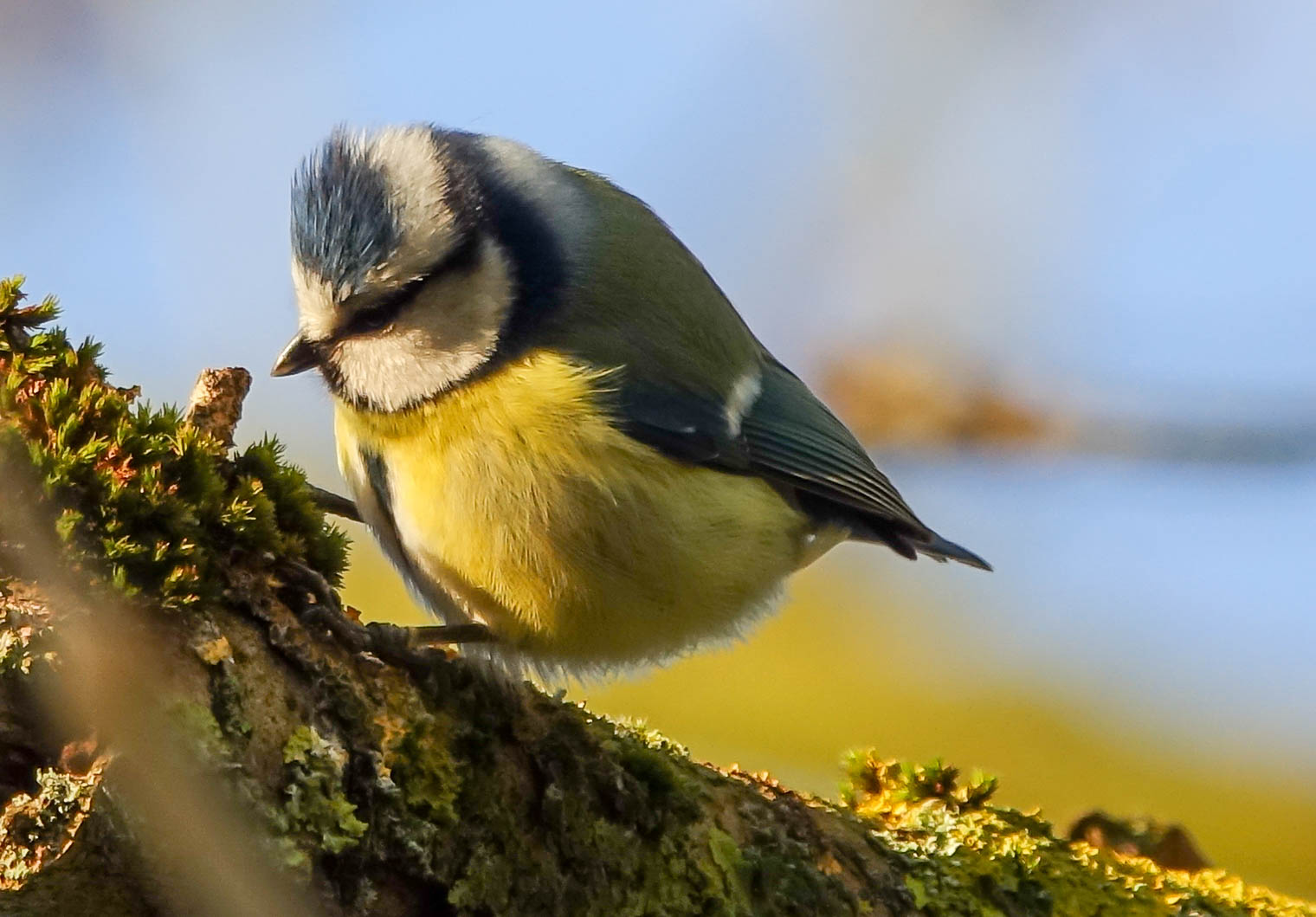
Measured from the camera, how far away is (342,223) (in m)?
1.35

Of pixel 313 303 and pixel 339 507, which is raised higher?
pixel 313 303

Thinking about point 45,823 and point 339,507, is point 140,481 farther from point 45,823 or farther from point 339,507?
point 339,507

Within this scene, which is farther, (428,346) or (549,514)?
(428,346)

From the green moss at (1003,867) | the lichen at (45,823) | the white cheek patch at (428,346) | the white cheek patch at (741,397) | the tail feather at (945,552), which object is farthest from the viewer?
the tail feather at (945,552)

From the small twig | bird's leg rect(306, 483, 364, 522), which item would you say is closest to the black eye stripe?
bird's leg rect(306, 483, 364, 522)

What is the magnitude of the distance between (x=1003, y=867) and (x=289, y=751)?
766 millimetres

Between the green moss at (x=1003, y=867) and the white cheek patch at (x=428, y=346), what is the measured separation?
64cm

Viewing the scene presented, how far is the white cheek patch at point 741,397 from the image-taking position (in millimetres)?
1535

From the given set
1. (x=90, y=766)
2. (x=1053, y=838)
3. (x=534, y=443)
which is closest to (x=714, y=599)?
(x=534, y=443)

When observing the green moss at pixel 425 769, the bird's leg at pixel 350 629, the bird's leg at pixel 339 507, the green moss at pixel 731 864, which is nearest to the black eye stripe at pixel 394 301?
the bird's leg at pixel 339 507

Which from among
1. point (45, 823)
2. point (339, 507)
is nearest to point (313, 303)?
point (339, 507)

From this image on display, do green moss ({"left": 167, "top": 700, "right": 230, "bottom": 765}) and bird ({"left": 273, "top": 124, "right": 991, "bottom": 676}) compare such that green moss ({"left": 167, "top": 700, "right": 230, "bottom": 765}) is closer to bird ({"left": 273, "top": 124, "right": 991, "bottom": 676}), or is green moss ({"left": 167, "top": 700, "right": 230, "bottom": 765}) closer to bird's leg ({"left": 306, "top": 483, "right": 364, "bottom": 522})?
bird ({"left": 273, "top": 124, "right": 991, "bottom": 676})

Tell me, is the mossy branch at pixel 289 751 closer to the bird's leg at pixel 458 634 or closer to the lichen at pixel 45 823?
the lichen at pixel 45 823

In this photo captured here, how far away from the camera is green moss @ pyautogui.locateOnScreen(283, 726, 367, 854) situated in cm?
86
